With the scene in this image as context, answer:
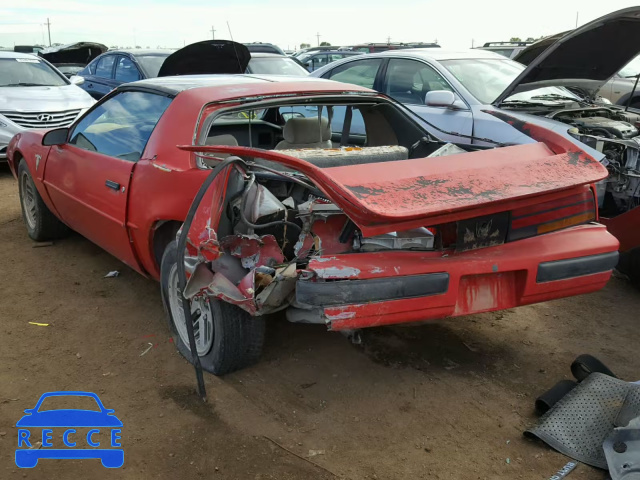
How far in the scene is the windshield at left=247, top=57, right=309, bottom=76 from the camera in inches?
396

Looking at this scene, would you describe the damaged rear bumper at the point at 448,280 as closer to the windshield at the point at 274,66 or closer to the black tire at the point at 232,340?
the black tire at the point at 232,340

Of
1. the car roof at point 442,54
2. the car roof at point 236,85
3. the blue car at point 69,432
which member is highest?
the car roof at point 442,54

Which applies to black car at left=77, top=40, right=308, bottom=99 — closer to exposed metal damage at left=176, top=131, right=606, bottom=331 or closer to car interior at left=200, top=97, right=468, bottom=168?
car interior at left=200, top=97, right=468, bottom=168

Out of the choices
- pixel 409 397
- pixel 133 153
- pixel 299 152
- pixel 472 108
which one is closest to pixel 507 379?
pixel 409 397

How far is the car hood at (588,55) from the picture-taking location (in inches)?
194

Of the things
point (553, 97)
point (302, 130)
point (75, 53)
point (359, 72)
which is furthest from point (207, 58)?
point (75, 53)

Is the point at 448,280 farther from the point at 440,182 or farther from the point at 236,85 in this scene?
the point at 236,85

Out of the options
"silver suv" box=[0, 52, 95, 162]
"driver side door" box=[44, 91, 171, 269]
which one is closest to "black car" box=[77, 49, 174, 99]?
"silver suv" box=[0, 52, 95, 162]

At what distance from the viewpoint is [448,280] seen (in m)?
2.90

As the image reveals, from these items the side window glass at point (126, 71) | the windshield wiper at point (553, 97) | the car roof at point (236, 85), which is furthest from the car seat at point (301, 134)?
the side window glass at point (126, 71)

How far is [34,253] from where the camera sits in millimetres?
5398

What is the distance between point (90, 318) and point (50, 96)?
248 inches

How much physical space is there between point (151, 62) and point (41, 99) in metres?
2.08

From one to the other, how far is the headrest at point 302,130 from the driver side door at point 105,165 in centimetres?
98
